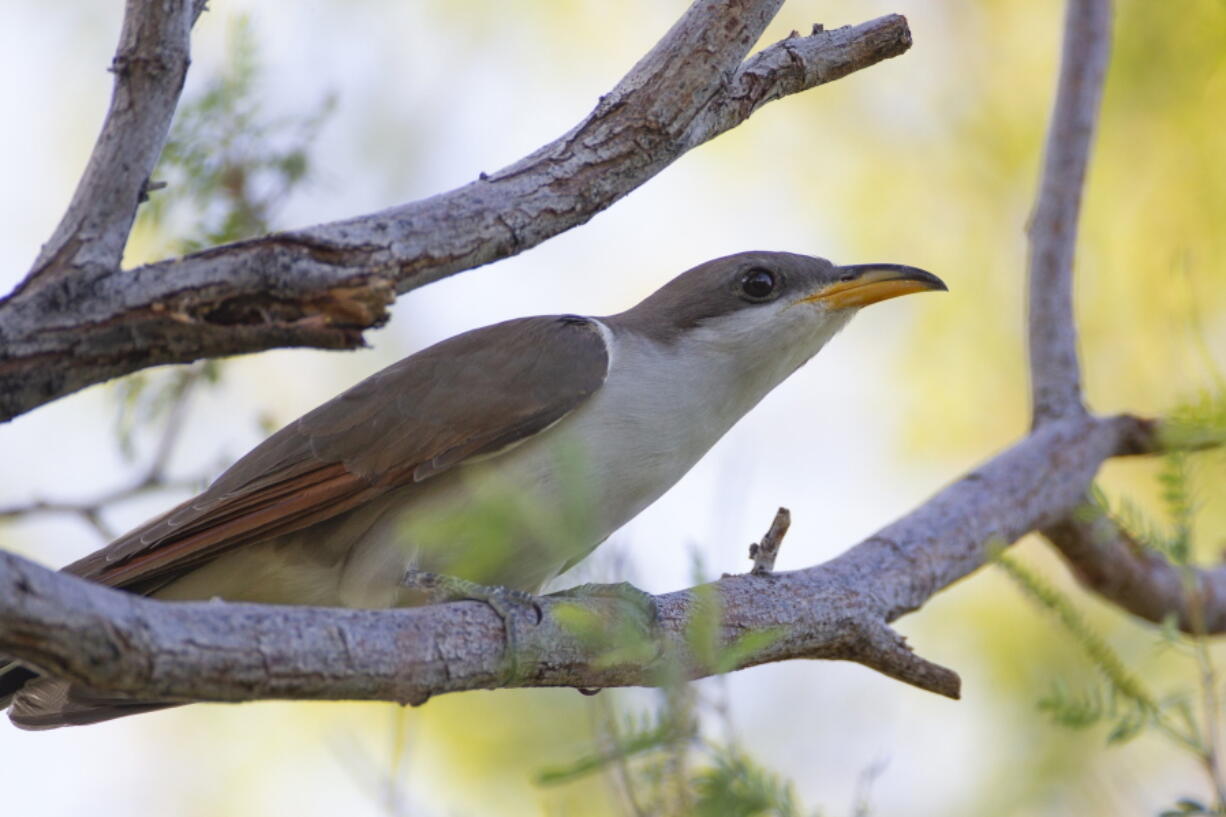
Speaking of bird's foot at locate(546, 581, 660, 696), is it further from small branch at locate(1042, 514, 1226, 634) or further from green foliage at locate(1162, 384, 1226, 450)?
small branch at locate(1042, 514, 1226, 634)

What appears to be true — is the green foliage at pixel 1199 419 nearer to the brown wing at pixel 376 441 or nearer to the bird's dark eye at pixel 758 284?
the bird's dark eye at pixel 758 284

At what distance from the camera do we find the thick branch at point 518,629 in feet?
8.39

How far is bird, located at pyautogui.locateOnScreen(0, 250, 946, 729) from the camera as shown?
172 inches

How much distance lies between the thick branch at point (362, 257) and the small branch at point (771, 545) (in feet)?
4.47

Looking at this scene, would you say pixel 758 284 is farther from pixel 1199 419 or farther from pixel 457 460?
pixel 1199 419

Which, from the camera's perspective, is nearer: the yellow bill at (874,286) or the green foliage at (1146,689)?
the green foliage at (1146,689)

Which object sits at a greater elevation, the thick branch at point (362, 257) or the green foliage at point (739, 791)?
the thick branch at point (362, 257)

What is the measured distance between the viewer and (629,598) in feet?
13.0

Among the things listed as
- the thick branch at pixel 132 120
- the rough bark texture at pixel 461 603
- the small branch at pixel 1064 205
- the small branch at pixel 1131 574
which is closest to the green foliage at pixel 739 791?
the rough bark texture at pixel 461 603

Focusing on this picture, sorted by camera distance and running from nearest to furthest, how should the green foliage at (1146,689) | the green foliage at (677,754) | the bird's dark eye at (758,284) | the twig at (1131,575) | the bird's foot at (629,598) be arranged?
the green foliage at (677,754), the green foliage at (1146,689), the bird's foot at (629,598), the bird's dark eye at (758,284), the twig at (1131,575)

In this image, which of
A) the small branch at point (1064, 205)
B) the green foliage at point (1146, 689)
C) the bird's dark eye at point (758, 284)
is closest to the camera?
the green foliage at point (1146, 689)

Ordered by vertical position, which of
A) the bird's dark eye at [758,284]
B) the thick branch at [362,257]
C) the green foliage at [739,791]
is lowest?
the green foliage at [739,791]

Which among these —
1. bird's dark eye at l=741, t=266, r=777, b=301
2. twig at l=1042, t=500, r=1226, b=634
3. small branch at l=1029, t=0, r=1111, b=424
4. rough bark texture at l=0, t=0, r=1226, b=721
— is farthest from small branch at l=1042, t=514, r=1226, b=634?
bird's dark eye at l=741, t=266, r=777, b=301

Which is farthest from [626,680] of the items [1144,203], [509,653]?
[1144,203]
